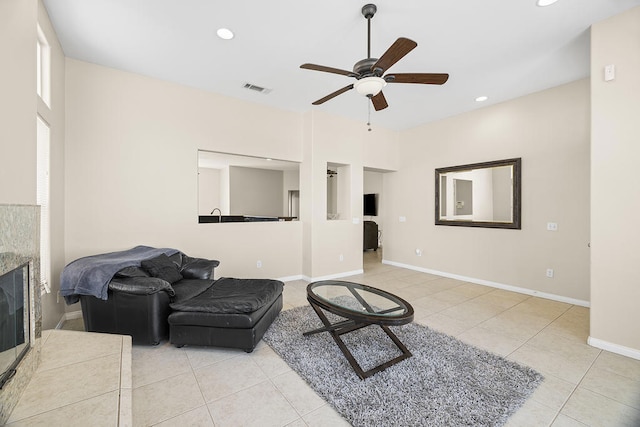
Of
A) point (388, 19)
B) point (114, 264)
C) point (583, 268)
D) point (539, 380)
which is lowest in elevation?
point (539, 380)

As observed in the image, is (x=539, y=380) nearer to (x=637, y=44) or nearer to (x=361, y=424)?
(x=361, y=424)

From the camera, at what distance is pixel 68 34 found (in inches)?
107

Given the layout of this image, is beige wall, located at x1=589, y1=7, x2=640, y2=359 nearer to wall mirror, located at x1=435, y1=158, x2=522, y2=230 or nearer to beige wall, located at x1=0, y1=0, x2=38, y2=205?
wall mirror, located at x1=435, y1=158, x2=522, y2=230

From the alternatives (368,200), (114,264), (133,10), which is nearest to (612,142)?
(133,10)

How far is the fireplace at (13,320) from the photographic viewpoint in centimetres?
122

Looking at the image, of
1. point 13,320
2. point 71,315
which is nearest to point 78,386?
point 13,320

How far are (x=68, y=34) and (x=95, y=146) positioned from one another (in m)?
1.13

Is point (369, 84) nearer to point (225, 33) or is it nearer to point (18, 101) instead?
point (225, 33)

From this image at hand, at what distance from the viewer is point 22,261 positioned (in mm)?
1408

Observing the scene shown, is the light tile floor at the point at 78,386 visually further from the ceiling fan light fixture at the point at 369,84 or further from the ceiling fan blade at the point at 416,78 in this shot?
the ceiling fan blade at the point at 416,78

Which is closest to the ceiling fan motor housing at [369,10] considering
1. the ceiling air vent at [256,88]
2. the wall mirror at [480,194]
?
the ceiling air vent at [256,88]

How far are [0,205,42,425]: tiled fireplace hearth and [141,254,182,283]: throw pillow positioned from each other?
1171 millimetres

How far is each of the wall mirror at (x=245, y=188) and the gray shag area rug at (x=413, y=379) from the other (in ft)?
7.26

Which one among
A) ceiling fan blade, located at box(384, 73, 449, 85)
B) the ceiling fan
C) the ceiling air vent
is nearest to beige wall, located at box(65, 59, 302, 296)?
the ceiling air vent
